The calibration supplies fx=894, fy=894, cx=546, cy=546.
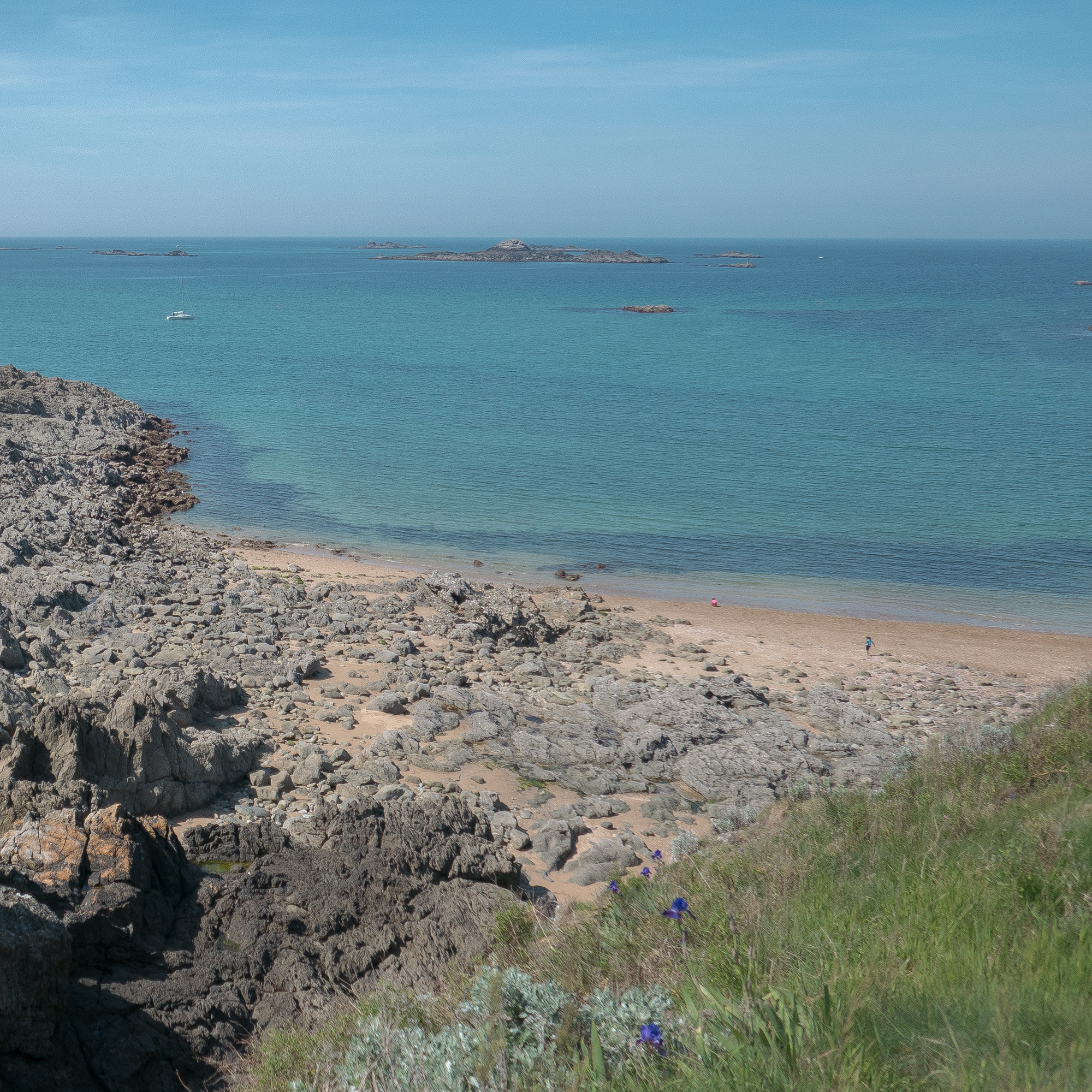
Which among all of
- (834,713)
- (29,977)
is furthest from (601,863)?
(834,713)

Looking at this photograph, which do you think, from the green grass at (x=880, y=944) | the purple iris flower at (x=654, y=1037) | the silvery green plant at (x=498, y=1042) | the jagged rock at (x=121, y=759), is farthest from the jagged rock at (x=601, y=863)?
the purple iris flower at (x=654, y=1037)

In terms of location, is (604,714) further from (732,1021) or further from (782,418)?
(782,418)

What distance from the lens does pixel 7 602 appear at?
43.7ft

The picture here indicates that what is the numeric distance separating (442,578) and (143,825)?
1048 centimetres

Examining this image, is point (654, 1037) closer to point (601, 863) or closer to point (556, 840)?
point (601, 863)

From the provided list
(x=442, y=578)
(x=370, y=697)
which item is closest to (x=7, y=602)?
(x=370, y=697)

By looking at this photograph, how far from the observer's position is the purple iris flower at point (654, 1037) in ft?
10.1

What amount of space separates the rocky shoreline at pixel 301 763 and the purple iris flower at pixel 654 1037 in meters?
2.67

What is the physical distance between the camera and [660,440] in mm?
34344

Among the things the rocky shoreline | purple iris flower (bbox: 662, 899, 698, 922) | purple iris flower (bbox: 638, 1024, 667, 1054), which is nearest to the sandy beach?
the rocky shoreline

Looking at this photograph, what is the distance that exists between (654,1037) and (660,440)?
3204 cm

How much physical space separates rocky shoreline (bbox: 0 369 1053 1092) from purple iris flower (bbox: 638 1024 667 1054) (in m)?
2.67

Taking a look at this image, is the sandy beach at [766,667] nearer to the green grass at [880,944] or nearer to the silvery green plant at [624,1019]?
the green grass at [880,944]

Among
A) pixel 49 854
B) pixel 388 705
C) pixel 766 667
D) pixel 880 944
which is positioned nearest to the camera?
pixel 880 944
